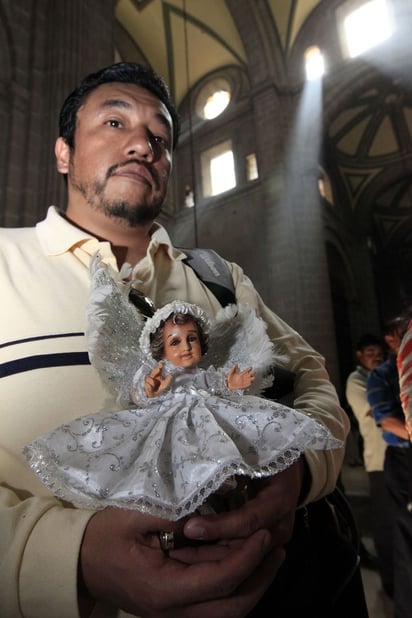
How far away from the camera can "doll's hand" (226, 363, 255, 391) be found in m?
0.78

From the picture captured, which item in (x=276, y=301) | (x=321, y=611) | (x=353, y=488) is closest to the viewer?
(x=321, y=611)

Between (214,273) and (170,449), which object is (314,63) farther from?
(170,449)

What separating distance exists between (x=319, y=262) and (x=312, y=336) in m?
1.62

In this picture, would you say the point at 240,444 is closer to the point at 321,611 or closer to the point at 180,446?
the point at 180,446

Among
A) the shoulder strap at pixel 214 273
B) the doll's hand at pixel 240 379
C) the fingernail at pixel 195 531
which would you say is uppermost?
the shoulder strap at pixel 214 273

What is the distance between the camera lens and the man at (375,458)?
289cm

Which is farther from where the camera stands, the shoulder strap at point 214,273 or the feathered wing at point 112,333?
the shoulder strap at point 214,273

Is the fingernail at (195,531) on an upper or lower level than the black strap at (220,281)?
lower

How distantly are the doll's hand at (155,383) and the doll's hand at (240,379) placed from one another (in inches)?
5.2

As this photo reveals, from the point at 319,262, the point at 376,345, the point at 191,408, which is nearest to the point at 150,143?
the point at 191,408

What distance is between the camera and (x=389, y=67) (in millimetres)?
8422

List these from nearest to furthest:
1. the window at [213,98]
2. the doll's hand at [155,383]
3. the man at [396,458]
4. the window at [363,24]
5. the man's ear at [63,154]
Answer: the doll's hand at [155,383] → the man's ear at [63,154] → the man at [396,458] → the window at [363,24] → the window at [213,98]

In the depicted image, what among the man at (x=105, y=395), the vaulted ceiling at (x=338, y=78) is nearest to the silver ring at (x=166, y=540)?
the man at (x=105, y=395)

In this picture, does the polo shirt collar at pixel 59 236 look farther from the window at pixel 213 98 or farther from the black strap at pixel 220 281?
the window at pixel 213 98
